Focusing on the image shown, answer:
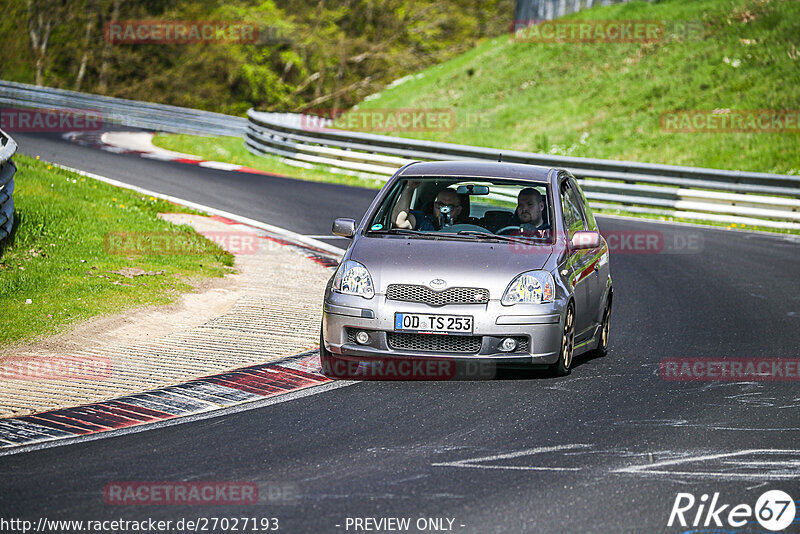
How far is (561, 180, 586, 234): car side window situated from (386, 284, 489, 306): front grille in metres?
1.44

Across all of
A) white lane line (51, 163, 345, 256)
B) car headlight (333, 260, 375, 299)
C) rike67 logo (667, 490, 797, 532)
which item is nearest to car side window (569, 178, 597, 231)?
car headlight (333, 260, 375, 299)

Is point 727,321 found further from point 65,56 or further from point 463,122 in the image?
point 65,56

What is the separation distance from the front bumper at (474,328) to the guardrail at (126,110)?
2722cm

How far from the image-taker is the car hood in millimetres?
8102

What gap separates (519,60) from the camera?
39.7 meters

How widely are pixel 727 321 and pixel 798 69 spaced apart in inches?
862

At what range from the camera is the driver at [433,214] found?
921cm

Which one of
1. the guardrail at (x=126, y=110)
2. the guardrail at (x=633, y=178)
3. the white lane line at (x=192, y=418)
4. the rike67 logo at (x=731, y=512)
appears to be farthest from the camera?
the guardrail at (x=126, y=110)

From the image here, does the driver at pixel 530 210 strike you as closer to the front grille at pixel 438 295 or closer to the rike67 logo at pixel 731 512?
the front grille at pixel 438 295

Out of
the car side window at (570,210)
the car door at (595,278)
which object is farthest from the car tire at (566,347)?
the car side window at (570,210)

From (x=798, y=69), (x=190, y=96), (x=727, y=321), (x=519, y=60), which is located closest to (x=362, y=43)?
(x=190, y=96)

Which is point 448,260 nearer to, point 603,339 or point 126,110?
point 603,339

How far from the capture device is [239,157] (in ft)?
94.2

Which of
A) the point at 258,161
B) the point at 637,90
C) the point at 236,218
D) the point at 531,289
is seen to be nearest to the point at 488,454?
the point at 531,289
